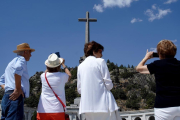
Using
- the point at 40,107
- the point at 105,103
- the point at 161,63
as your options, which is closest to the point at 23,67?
the point at 40,107

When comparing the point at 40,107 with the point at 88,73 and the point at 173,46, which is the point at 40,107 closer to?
the point at 88,73

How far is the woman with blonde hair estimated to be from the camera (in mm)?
2211

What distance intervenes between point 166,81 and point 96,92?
0.91 m

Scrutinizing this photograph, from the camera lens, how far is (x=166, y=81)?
230 centimetres

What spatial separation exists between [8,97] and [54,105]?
2.20 ft

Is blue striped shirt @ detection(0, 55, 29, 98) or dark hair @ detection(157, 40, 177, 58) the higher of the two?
dark hair @ detection(157, 40, 177, 58)

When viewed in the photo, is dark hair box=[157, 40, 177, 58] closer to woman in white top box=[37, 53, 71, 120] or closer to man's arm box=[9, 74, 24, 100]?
woman in white top box=[37, 53, 71, 120]

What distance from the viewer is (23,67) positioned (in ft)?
9.89

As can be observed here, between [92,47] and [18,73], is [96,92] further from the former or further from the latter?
[18,73]

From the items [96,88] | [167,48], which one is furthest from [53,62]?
[167,48]

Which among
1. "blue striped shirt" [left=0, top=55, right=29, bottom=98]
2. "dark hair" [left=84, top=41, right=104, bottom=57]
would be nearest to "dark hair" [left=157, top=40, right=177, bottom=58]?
"dark hair" [left=84, top=41, right=104, bottom=57]

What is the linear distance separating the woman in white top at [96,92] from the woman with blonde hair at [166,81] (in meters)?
0.54

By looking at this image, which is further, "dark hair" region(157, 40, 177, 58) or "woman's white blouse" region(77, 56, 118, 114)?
"woman's white blouse" region(77, 56, 118, 114)

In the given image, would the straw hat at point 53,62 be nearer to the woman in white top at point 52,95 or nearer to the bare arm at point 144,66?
the woman in white top at point 52,95
